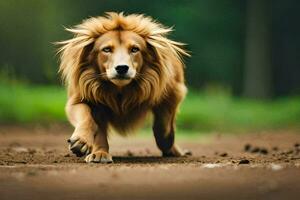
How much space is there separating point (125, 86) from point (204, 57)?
1761 centimetres

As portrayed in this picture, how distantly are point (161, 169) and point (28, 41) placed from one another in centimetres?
1735

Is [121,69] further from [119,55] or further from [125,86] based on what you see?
[125,86]

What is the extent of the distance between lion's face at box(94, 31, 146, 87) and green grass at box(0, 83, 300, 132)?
25.4ft

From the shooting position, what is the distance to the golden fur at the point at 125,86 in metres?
7.79

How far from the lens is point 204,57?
2528 cm

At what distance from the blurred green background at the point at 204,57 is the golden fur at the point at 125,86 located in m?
7.61

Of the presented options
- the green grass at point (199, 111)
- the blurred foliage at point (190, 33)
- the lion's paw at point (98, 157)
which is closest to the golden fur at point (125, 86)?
the lion's paw at point (98, 157)

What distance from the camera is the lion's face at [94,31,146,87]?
7422 millimetres

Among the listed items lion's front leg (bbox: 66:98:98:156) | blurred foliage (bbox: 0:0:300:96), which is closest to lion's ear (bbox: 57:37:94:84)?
lion's front leg (bbox: 66:98:98:156)

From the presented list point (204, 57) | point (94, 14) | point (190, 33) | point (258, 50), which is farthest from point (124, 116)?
point (204, 57)

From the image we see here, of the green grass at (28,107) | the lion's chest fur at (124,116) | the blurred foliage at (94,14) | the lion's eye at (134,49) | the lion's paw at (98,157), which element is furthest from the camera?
the blurred foliage at (94,14)

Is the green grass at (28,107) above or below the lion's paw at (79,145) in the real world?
above

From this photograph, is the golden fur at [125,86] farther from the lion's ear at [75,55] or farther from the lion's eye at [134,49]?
the lion's eye at [134,49]

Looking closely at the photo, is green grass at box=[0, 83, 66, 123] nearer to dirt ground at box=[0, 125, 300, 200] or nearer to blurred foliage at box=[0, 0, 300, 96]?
blurred foliage at box=[0, 0, 300, 96]
